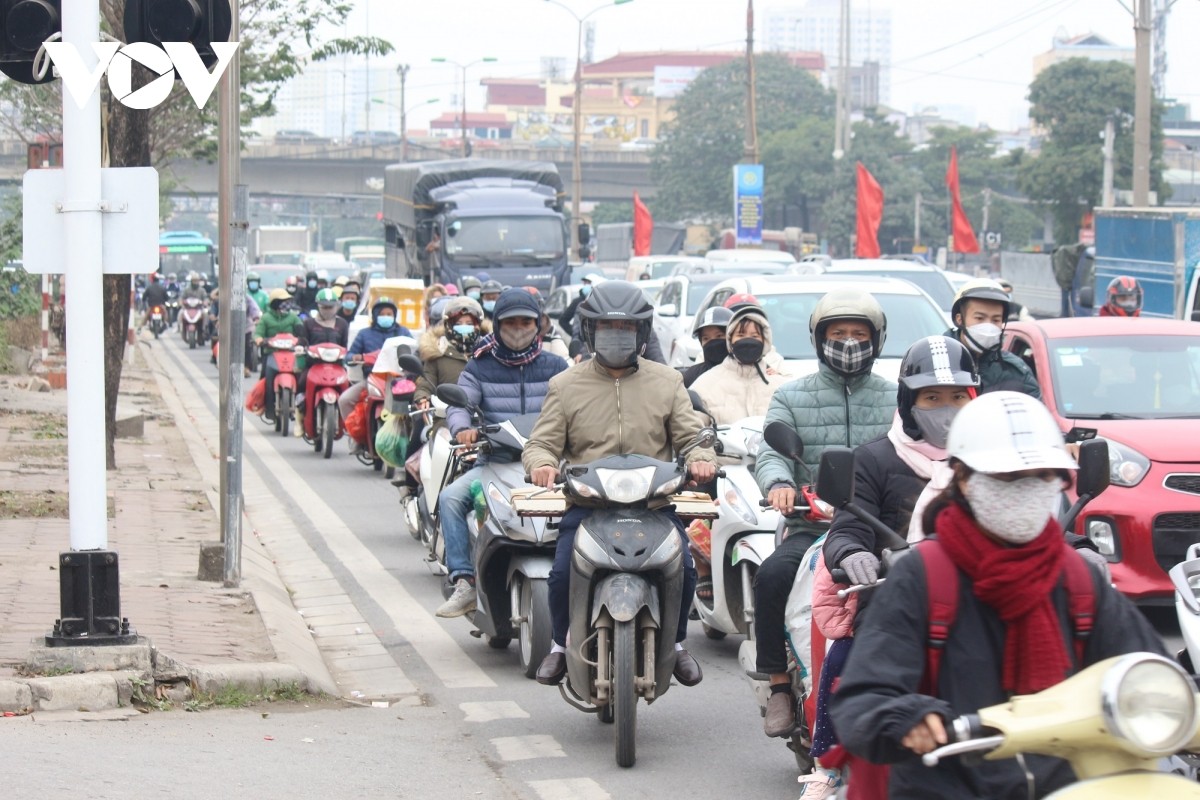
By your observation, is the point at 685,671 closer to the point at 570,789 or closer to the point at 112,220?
the point at 570,789

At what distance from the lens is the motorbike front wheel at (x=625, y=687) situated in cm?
670

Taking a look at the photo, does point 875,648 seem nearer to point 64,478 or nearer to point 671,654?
point 671,654

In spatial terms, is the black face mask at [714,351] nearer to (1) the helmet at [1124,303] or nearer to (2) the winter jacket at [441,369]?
(2) the winter jacket at [441,369]

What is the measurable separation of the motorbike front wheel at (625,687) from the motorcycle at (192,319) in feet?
129

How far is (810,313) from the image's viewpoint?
13.6m

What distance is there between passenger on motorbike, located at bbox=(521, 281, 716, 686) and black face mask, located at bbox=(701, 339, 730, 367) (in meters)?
3.89

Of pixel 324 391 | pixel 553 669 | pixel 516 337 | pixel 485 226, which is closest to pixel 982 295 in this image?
pixel 516 337

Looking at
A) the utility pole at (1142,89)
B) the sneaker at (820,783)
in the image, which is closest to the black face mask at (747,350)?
the sneaker at (820,783)

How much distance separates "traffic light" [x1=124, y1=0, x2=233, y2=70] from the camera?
786 centimetres

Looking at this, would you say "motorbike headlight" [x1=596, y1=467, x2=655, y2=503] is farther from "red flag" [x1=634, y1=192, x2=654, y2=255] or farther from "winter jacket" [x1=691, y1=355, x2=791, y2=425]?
"red flag" [x1=634, y1=192, x2=654, y2=255]

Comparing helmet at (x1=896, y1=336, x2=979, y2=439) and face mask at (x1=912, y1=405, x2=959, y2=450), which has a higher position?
helmet at (x1=896, y1=336, x2=979, y2=439)

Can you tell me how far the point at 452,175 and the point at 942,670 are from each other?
36934 mm

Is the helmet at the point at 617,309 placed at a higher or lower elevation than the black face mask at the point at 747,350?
higher

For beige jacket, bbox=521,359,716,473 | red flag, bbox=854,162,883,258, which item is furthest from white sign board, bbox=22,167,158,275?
red flag, bbox=854,162,883,258
